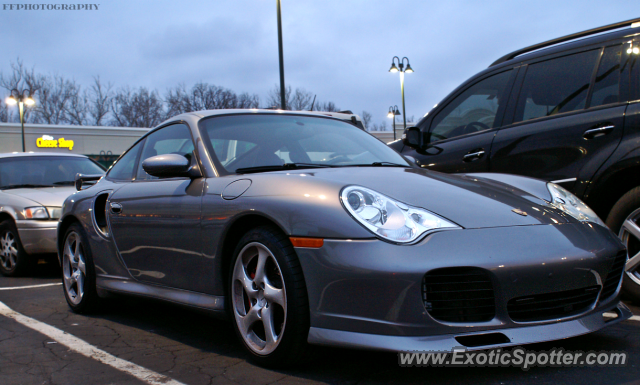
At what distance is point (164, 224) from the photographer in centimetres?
368

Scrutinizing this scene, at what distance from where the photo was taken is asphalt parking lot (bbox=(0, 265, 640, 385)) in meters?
2.72

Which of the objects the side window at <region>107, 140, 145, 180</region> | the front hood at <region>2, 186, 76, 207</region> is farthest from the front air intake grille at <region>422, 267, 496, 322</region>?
the front hood at <region>2, 186, 76, 207</region>

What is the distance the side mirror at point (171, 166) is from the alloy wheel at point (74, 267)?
148 centimetres

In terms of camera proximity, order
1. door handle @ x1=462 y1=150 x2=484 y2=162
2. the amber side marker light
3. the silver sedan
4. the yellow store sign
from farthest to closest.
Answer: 1. the yellow store sign
2. the silver sedan
3. door handle @ x1=462 y1=150 x2=484 y2=162
4. the amber side marker light

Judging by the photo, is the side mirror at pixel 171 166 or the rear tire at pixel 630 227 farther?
the rear tire at pixel 630 227

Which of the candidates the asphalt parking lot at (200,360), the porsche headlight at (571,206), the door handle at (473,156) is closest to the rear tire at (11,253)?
the asphalt parking lot at (200,360)

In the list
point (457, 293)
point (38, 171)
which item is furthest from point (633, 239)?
point (38, 171)

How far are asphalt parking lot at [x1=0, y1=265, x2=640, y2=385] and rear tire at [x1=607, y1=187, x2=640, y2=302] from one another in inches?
6.1

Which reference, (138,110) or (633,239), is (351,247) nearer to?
(633,239)

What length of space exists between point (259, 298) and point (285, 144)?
1.12 meters

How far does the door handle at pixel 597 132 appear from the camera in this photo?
4.12 m

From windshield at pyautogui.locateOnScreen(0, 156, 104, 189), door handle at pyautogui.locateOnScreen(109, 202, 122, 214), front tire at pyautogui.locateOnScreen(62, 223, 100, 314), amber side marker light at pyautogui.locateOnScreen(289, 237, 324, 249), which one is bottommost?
front tire at pyautogui.locateOnScreen(62, 223, 100, 314)

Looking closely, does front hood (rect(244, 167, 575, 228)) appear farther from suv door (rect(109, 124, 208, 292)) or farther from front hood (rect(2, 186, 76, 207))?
front hood (rect(2, 186, 76, 207))

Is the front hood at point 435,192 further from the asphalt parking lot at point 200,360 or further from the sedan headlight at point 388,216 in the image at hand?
the asphalt parking lot at point 200,360
